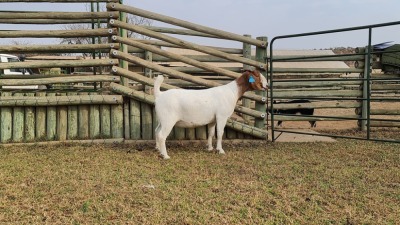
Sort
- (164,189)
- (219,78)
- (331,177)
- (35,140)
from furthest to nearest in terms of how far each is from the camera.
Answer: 1. (219,78)
2. (35,140)
3. (331,177)
4. (164,189)

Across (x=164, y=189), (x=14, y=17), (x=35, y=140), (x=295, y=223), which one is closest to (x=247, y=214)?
(x=295, y=223)

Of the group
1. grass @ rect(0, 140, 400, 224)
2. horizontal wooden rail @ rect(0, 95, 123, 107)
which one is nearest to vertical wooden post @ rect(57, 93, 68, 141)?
horizontal wooden rail @ rect(0, 95, 123, 107)

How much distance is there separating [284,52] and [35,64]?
1296 inches

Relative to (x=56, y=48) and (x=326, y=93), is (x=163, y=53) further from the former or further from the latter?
(x=326, y=93)

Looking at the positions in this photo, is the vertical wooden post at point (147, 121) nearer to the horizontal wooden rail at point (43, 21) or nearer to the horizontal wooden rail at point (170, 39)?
the horizontal wooden rail at point (170, 39)

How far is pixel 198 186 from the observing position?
12.4 feet

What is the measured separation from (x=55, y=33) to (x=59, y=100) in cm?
125

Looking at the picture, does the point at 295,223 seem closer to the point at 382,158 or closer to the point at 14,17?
the point at 382,158

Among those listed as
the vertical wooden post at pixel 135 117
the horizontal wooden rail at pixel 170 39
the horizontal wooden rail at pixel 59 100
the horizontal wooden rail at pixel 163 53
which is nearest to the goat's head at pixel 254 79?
the horizontal wooden rail at pixel 170 39

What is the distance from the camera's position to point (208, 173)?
431 cm

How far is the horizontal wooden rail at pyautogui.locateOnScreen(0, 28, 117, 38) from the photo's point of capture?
20.1ft

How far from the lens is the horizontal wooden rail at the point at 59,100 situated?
590 centimetres

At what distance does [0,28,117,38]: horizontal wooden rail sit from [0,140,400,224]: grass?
2.01m

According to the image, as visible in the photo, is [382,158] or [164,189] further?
[382,158]
